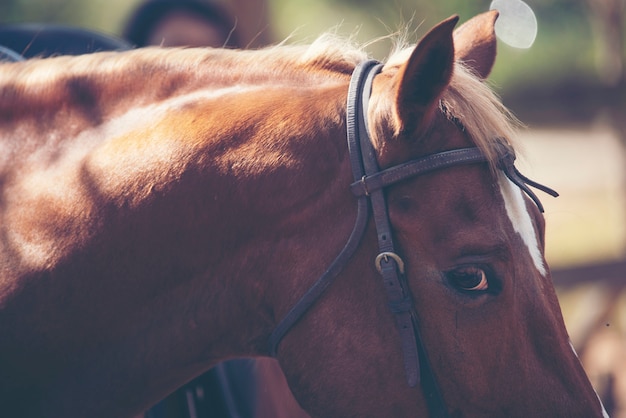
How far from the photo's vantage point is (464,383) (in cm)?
149

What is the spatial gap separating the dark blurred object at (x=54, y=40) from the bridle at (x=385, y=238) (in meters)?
1.50

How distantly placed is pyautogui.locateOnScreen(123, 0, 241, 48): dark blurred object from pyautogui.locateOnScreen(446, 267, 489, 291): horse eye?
326 cm

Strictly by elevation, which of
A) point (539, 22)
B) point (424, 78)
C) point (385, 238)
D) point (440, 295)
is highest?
point (424, 78)

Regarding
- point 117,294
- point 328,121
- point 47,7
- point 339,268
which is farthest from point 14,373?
point 47,7

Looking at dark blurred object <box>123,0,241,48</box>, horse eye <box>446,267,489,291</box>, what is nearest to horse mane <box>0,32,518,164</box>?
horse eye <box>446,267,489,291</box>

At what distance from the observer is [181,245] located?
1533 millimetres

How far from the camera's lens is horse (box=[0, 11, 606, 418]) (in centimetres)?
147

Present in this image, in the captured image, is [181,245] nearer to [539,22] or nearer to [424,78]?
[424,78]

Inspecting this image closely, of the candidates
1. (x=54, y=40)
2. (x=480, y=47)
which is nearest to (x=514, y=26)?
(x=480, y=47)

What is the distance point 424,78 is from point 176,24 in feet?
11.2

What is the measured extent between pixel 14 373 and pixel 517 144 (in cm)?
119

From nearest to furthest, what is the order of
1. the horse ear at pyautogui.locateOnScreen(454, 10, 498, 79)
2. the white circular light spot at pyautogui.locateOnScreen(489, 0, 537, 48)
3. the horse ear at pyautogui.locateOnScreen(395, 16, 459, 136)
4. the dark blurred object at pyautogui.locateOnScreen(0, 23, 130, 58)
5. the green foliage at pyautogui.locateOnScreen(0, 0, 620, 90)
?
the horse ear at pyautogui.locateOnScreen(395, 16, 459, 136) → the horse ear at pyautogui.locateOnScreen(454, 10, 498, 79) → the white circular light spot at pyautogui.locateOnScreen(489, 0, 537, 48) → the dark blurred object at pyautogui.locateOnScreen(0, 23, 130, 58) → the green foliage at pyautogui.locateOnScreen(0, 0, 620, 90)

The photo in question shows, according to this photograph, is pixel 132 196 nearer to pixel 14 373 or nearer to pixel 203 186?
pixel 203 186

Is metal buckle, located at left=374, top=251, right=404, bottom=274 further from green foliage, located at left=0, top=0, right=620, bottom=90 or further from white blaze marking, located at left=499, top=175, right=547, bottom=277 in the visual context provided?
green foliage, located at left=0, top=0, right=620, bottom=90
